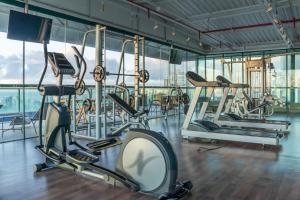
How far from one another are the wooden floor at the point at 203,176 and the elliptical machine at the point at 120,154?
0.42 feet

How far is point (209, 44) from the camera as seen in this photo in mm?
12594

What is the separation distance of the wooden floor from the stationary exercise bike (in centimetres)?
12

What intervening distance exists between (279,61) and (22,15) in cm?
1152

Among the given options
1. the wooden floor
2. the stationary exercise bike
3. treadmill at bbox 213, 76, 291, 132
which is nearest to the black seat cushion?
treadmill at bbox 213, 76, 291, 132

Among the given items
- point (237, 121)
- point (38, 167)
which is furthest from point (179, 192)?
point (237, 121)

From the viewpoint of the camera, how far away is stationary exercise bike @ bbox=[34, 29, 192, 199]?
2.67 m

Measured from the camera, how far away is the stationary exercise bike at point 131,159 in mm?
2668

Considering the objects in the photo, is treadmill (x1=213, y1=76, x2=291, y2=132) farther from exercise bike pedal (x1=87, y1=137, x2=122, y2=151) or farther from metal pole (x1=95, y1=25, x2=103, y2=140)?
exercise bike pedal (x1=87, y1=137, x2=122, y2=151)

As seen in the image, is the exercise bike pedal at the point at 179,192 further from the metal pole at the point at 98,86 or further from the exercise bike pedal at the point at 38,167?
the metal pole at the point at 98,86

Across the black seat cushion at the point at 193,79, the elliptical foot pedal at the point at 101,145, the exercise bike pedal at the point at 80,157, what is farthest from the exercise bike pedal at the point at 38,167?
the black seat cushion at the point at 193,79

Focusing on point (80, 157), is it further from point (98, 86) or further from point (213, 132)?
point (213, 132)

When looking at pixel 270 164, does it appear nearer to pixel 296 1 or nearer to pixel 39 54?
pixel 296 1

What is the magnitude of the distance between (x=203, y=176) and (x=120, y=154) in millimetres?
1109

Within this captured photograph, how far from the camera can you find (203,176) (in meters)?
3.40
